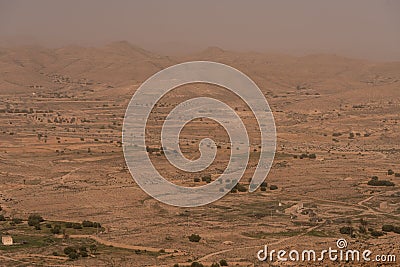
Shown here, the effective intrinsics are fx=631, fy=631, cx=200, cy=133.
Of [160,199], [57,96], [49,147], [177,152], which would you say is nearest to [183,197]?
[160,199]

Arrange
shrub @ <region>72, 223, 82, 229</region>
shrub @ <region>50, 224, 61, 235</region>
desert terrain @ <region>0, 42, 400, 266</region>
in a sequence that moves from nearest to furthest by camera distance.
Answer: desert terrain @ <region>0, 42, 400, 266</region> < shrub @ <region>50, 224, 61, 235</region> < shrub @ <region>72, 223, 82, 229</region>

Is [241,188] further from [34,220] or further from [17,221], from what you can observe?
[17,221]

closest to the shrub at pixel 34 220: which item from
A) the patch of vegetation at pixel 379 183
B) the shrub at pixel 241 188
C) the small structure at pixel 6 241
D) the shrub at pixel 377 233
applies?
the small structure at pixel 6 241

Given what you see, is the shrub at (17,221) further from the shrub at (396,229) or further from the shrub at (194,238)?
the shrub at (396,229)

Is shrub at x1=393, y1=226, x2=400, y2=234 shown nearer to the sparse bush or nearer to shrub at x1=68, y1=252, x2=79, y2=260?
the sparse bush

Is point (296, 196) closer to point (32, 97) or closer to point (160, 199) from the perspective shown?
point (160, 199)

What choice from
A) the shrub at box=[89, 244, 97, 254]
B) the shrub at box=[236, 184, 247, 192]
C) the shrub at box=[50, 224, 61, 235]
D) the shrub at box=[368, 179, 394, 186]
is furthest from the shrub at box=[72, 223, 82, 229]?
the shrub at box=[368, 179, 394, 186]

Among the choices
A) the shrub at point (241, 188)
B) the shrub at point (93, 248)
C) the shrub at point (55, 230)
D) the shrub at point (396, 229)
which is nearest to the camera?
the shrub at point (93, 248)

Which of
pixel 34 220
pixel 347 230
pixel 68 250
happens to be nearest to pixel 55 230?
pixel 34 220
